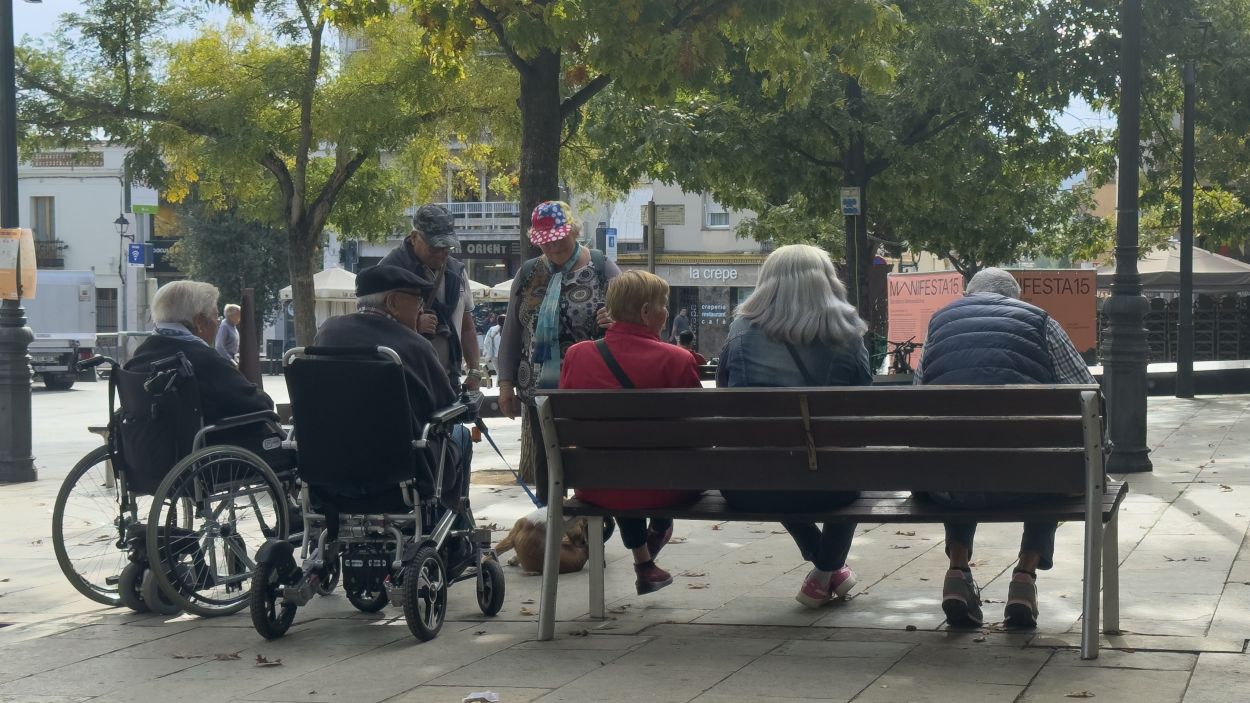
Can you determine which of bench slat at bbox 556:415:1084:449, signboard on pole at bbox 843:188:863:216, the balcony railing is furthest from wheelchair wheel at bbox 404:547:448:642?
the balcony railing

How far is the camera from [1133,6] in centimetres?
1081

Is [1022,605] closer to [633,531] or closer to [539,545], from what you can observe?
[633,531]

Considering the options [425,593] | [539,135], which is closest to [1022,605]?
[425,593]

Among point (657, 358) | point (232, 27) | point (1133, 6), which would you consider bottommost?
point (657, 358)

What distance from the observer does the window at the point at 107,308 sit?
55.9 meters

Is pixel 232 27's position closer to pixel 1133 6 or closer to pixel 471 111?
pixel 471 111

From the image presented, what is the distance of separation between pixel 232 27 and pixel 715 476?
1963 cm

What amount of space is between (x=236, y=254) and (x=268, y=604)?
162ft

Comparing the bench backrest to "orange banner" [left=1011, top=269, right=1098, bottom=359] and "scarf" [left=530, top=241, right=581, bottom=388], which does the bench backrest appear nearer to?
"scarf" [left=530, top=241, right=581, bottom=388]

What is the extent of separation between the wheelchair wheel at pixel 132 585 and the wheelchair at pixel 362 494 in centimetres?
98

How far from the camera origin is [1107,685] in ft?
15.3

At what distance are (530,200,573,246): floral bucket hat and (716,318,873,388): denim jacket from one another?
5.79 feet

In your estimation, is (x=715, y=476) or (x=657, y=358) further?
(x=657, y=358)

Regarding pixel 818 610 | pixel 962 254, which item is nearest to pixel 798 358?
pixel 818 610
